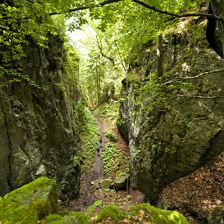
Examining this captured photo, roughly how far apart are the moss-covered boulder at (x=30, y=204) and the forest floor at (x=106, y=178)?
5.83 metres

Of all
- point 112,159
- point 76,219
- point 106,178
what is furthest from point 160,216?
point 112,159

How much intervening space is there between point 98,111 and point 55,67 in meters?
17.2

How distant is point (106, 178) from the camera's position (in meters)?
14.9

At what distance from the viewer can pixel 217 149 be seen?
8.61 m

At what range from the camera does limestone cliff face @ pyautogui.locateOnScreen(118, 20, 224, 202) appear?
8727 mm

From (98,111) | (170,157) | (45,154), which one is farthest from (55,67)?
(98,111)

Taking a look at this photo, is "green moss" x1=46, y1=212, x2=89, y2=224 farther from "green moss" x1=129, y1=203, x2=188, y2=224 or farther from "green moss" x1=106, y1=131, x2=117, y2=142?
"green moss" x1=106, y1=131, x2=117, y2=142

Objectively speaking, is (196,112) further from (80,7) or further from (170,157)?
(80,7)

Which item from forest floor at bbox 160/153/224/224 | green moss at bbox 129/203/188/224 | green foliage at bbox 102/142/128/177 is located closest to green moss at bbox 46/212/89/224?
green moss at bbox 129/203/188/224

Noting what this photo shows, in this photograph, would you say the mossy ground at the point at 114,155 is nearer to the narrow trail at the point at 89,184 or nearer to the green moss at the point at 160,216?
the narrow trail at the point at 89,184

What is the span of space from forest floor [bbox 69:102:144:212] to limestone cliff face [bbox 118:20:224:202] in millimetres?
2206

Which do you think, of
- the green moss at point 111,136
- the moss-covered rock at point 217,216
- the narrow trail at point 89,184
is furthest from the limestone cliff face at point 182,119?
the green moss at point 111,136

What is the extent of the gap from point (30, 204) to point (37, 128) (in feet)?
21.2

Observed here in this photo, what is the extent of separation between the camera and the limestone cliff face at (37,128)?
7.61 metres
